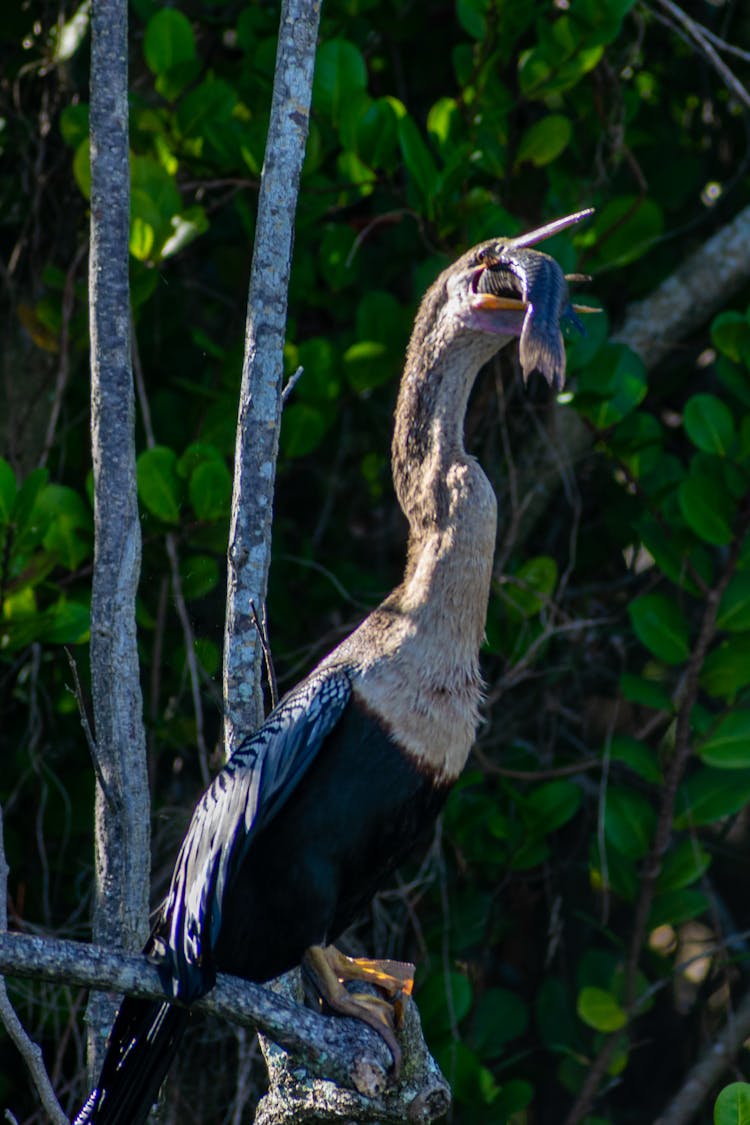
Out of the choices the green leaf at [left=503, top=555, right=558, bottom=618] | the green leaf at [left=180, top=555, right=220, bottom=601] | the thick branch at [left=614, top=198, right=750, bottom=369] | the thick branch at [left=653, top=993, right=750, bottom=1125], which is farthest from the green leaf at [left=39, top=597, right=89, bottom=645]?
the thick branch at [left=653, top=993, right=750, bottom=1125]

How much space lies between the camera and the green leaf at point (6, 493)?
2.84 meters

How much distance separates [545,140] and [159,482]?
1.22 metres

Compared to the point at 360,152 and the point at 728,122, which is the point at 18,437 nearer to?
the point at 360,152

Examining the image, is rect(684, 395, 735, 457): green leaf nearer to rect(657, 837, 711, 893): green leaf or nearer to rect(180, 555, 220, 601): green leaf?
rect(657, 837, 711, 893): green leaf

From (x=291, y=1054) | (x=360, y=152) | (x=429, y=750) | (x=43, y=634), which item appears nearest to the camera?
(x=291, y=1054)

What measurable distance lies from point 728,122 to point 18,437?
87.5 inches

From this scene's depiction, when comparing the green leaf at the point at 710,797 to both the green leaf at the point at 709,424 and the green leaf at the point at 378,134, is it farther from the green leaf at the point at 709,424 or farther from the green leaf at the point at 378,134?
the green leaf at the point at 378,134

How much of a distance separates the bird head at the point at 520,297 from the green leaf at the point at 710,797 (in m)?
1.45

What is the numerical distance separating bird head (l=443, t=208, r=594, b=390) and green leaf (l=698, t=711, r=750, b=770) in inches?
49.9

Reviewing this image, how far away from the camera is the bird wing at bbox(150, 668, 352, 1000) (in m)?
2.16

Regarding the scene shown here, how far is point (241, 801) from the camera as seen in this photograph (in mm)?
2240

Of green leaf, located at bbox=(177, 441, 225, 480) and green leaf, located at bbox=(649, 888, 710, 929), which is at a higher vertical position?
green leaf, located at bbox=(177, 441, 225, 480)

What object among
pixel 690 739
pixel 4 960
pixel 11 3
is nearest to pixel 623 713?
pixel 690 739

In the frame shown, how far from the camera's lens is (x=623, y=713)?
14.9 feet
